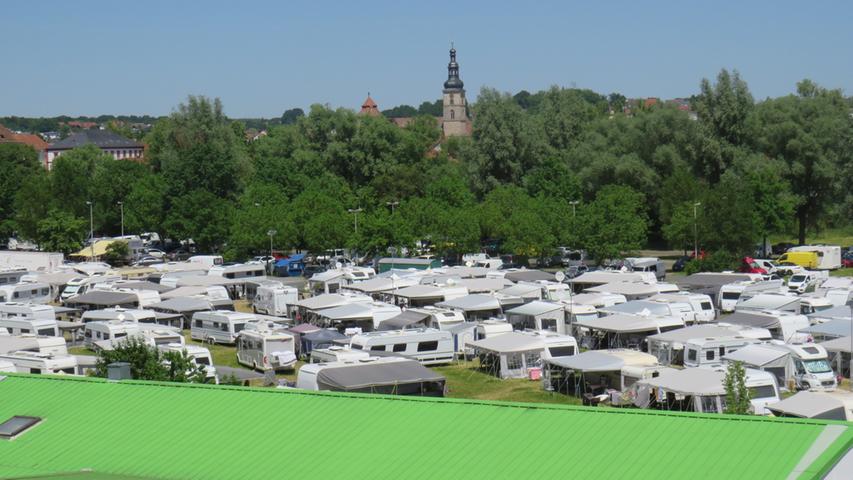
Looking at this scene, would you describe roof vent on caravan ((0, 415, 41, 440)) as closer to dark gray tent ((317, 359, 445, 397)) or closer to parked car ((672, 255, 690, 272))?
dark gray tent ((317, 359, 445, 397))

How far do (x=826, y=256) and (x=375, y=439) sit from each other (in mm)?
32737

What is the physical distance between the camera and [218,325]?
93.5ft

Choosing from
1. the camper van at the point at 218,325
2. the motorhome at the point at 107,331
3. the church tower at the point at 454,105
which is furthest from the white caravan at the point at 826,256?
the church tower at the point at 454,105

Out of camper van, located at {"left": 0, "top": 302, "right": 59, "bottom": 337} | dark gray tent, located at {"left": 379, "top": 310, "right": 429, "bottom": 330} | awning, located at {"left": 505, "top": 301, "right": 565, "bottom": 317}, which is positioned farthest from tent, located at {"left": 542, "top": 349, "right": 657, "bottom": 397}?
camper van, located at {"left": 0, "top": 302, "right": 59, "bottom": 337}

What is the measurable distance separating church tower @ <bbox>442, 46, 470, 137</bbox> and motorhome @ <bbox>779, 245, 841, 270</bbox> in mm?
70185

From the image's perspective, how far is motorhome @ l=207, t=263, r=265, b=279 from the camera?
123 feet

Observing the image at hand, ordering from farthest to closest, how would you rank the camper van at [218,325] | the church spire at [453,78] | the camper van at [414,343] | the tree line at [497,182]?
the church spire at [453,78] < the tree line at [497,182] < the camper van at [218,325] < the camper van at [414,343]

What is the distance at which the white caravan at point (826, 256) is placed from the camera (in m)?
40.1

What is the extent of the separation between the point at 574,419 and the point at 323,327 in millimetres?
17397

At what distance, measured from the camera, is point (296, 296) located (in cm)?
3250

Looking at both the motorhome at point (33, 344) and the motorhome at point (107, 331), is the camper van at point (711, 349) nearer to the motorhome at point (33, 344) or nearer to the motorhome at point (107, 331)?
the motorhome at point (107, 331)

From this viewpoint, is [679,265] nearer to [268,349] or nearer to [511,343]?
[511,343]

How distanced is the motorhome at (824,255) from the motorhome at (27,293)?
2649cm

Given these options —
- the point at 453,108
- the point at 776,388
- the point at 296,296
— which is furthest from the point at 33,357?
the point at 453,108
